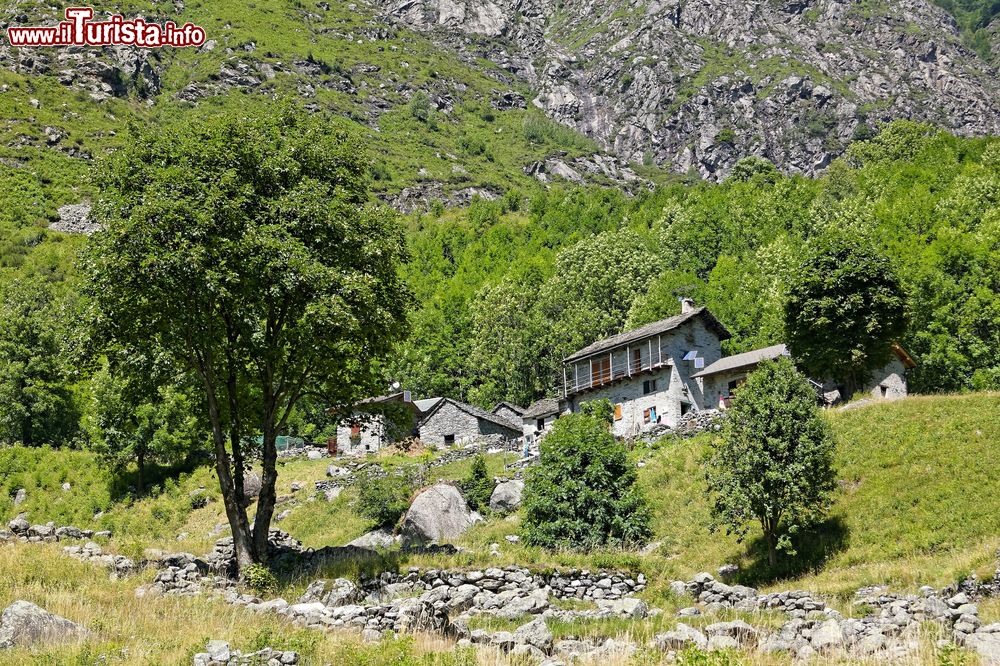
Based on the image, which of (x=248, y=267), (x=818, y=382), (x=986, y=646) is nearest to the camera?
(x=986, y=646)

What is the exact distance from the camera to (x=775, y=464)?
31.9 meters

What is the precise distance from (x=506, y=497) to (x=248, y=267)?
24.8m

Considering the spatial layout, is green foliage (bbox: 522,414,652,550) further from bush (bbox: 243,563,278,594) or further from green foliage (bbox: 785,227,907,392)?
green foliage (bbox: 785,227,907,392)

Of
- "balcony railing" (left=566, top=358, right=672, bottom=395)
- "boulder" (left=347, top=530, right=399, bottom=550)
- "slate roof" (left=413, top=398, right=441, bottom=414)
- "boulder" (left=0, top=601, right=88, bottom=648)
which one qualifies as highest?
"balcony railing" (left=566, top=358, right=672, bottom=395)

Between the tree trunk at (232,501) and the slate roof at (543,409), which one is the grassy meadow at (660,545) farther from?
the slate roof at (543,409)

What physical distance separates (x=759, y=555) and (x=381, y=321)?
18044 mm

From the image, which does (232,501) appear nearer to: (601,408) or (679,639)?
(679,639)

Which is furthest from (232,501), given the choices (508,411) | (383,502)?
(508,411)

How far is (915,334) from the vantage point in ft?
192

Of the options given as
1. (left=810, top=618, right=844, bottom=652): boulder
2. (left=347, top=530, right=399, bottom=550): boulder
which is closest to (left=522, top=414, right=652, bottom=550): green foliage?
(left=347, top=530, right=399, bottom=550): boulder

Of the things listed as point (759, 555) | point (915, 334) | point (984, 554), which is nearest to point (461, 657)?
point (984, 554)

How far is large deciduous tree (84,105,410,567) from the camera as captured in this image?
2389 cm

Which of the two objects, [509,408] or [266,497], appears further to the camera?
[509,408]

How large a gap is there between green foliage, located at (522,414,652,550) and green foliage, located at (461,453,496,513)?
7.38 metres
